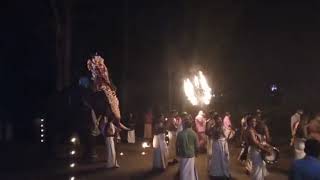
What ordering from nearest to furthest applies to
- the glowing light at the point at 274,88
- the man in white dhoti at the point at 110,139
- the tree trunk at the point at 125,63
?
the man in white dhoti at the point at 110,139, the tree trunk at the point at 125,63, the glowing light at the point at 274,88

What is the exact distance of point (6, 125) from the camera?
31594mm

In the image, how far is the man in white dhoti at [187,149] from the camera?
14.8 metres

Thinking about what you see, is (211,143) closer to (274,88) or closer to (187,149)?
(187,149)

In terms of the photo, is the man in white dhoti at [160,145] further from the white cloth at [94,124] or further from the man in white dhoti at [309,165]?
the man in white dhoti at [309,165]

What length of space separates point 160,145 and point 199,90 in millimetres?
5060

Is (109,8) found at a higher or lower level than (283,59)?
higher

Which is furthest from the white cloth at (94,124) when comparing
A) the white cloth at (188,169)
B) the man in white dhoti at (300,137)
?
the man in white dhoti at (300,137)

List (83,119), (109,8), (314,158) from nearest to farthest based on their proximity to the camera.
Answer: (314,158)
(83,119)
(109,8)

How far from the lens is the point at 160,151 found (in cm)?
1992

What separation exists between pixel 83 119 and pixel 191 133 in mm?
7805

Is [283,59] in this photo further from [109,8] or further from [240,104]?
[109,8]

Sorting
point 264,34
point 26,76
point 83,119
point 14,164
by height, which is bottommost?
point 14,164

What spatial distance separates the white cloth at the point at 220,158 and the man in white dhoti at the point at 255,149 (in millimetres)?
2684

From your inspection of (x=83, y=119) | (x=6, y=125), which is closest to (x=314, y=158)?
(x=83, y=119)
